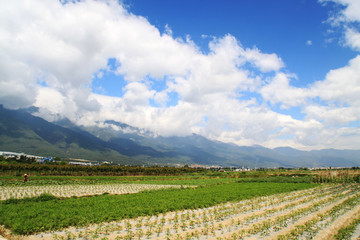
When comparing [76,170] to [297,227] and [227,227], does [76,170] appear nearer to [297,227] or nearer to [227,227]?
[227,227]

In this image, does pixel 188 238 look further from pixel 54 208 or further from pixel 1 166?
pixel 1 166

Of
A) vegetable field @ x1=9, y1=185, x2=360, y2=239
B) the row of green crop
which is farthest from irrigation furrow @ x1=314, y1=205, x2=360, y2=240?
the row of green crop

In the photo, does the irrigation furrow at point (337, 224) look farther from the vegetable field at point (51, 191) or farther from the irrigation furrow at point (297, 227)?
the vegetable field at point (51, 191)

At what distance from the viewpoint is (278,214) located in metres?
18.5

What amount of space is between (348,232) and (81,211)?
731 inches

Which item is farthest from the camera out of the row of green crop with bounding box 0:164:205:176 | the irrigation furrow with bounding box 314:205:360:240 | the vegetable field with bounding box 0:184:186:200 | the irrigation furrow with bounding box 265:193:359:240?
the row of green crop with bounding box 0:164:205:176

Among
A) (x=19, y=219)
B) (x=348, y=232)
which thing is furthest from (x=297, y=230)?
(x=19, y=219)

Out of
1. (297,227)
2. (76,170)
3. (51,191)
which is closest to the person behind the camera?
(297,227)

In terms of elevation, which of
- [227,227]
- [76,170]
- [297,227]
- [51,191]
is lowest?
[76,170]

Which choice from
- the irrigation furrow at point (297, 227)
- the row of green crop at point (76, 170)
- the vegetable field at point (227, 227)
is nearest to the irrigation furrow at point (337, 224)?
the vegetable field at point (227, 227)

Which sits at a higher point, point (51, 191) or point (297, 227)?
point (297, 227)

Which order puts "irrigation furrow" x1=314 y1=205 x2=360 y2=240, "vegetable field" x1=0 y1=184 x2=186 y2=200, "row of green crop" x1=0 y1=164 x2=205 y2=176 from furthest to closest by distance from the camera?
"row of green crop" x1=0 y1=164 x2=205 y2=176
"vegetable field" x1=0 y1=184 x2=186 y2=200
"irrigation furrow" x1=314 y1=205 x2=360 y2=240

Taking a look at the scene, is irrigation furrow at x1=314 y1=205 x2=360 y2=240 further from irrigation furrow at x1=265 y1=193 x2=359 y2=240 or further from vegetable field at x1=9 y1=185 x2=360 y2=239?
irrigation furrow at x1=265 y1=193 x2=359 y2=240

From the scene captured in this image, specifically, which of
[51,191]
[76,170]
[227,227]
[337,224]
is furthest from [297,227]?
[76,170]
